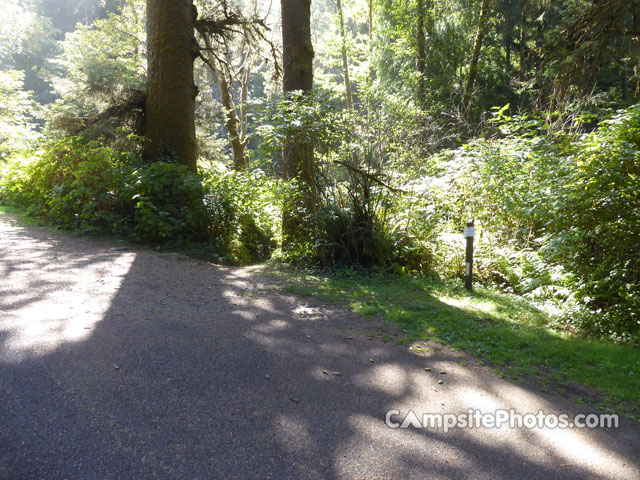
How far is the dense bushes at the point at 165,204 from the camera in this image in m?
8.95

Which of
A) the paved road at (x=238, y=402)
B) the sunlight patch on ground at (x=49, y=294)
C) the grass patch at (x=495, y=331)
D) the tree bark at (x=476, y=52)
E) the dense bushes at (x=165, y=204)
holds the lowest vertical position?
the grass patch at (x=495, y=331)

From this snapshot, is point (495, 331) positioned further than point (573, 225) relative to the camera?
No

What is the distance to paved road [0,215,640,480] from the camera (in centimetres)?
246

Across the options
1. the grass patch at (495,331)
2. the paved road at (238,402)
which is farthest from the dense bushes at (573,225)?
the paved road at (238,402)

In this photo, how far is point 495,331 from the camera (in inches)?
196

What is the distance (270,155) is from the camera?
28.0ft

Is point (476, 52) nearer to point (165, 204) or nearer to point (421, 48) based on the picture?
point (421, 48)

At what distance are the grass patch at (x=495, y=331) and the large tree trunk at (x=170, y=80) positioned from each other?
208 inches

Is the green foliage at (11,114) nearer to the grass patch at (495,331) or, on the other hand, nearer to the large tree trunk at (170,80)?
the large tree trunk at (170,80)

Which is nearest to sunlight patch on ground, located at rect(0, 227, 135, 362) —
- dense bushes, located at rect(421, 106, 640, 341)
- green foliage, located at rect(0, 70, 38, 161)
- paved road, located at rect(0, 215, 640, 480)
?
paved road, located at rect(0, 215, 640, 480)

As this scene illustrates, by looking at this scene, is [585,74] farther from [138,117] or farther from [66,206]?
[66,206]

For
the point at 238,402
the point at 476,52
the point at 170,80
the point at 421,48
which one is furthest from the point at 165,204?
the point at 421,48

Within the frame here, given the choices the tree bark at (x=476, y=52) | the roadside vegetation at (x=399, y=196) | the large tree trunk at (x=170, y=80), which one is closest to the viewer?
the roadside vegetation at (x=399, y=196)

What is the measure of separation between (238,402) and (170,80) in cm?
953
